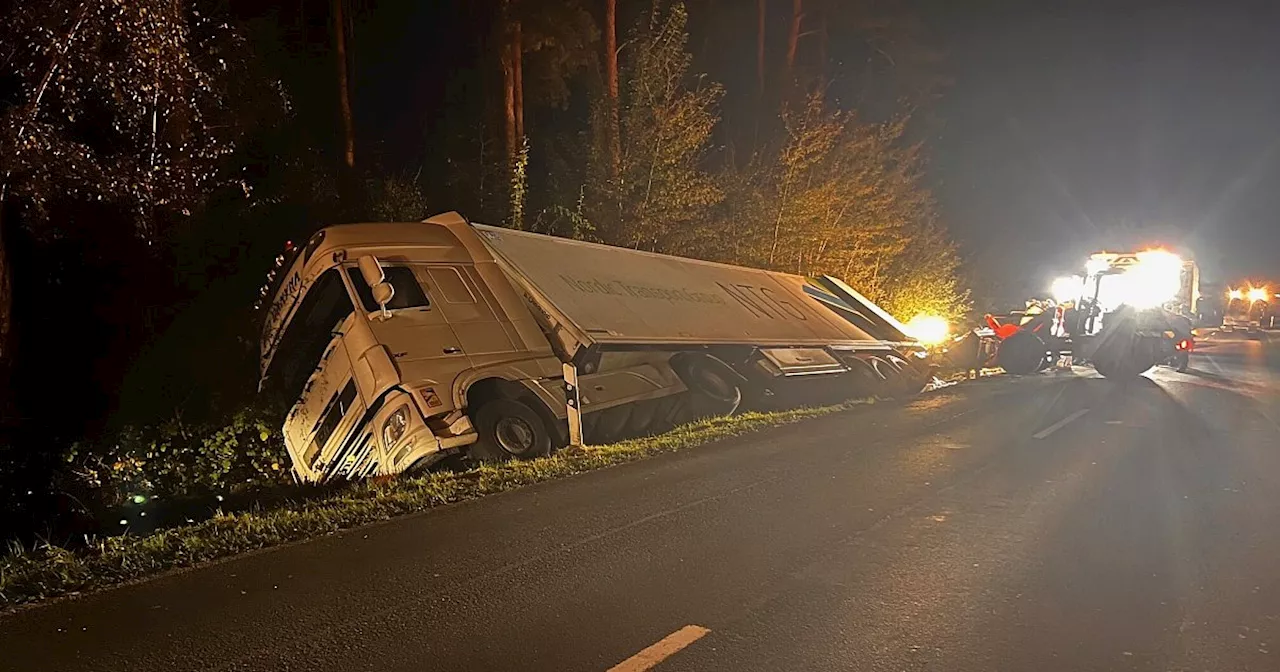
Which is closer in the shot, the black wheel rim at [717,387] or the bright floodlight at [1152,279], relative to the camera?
the black wheel rim at [717,387]

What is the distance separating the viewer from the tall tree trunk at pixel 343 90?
17562 mm

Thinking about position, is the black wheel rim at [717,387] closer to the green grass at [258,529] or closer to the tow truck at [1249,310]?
the green grass at [258,529]

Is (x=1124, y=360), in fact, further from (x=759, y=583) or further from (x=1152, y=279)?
(x=759, y=583)

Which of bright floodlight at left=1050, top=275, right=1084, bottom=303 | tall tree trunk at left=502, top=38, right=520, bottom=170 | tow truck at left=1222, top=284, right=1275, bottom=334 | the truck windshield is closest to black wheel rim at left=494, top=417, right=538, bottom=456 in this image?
the truck windshield

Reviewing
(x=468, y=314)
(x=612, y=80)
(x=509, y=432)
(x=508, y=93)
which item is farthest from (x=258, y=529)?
(x=612, y=80)

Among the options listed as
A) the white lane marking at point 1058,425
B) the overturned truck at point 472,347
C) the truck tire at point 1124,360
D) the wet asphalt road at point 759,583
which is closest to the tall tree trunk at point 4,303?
the overturned truck at point 472,347

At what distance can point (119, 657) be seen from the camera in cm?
418

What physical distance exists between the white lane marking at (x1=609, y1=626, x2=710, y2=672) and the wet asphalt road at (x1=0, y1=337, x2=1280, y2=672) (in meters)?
0.02

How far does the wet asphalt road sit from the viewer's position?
4.32 meters

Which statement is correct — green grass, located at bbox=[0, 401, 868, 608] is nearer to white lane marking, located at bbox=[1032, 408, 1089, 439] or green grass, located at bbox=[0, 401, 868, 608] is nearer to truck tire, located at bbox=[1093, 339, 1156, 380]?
white lane marking, located at bbox=[1032, 408, 1089, 439]

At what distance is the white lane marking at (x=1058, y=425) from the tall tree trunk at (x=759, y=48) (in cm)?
1320

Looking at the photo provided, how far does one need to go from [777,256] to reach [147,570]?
17756 millimetres

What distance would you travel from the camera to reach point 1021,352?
21.8 meters

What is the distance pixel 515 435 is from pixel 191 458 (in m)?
4.20
